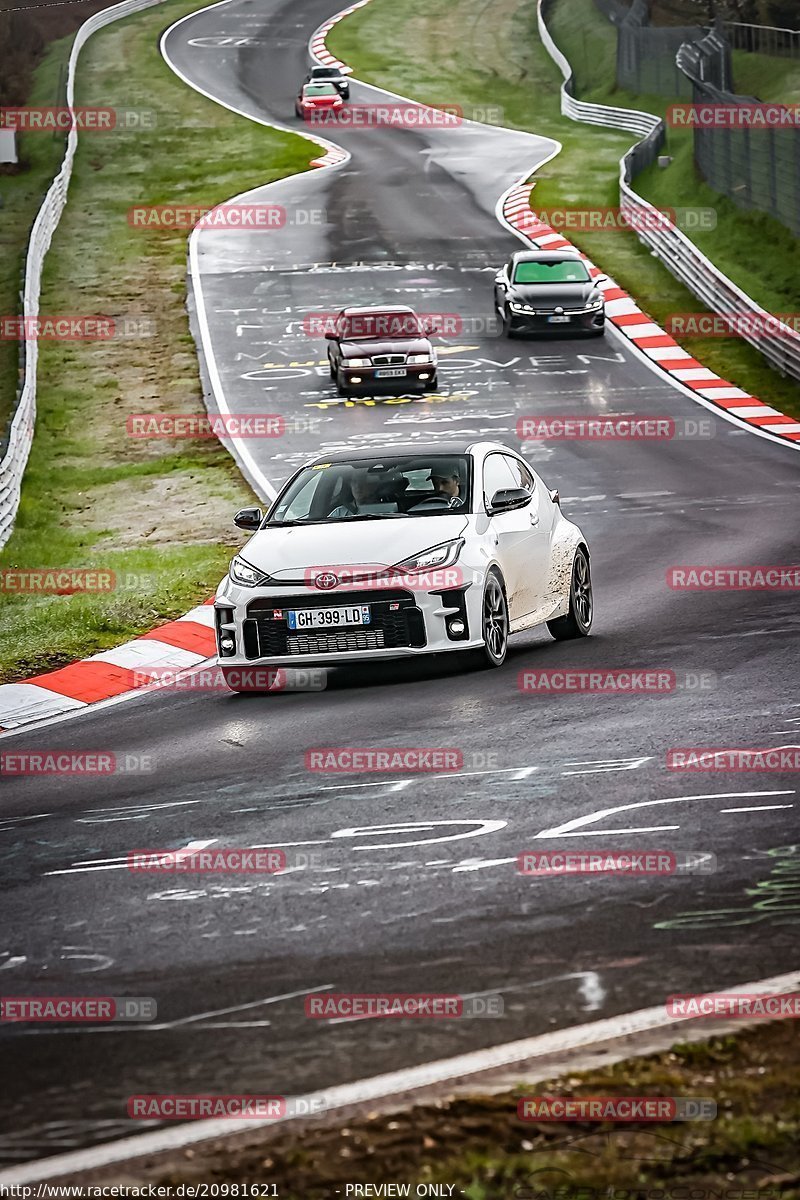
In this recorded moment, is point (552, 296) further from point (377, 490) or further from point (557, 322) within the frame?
point (377, 490)

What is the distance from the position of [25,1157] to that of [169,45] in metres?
81.0

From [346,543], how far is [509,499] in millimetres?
1436

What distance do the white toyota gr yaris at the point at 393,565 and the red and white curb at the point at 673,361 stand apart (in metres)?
14.9

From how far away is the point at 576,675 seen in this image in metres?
12.1

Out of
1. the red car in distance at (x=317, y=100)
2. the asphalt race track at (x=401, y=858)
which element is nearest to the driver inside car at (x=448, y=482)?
the asphalt race track at (x=401, y=858)

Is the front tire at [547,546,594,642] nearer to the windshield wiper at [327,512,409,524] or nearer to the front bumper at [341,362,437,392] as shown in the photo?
the windshield wiper at [327,512,409,524]

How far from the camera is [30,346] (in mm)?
34188

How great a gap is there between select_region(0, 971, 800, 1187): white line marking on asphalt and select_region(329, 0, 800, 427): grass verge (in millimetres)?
25148

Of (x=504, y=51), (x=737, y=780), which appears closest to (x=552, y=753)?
(x=737, y=780)

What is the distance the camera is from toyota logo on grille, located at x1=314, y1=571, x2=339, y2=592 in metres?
12.0

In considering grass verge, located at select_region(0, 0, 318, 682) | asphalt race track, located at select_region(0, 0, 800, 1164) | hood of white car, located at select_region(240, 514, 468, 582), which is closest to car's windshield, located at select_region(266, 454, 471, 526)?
hood of white car, located at select_region(240, 514, 468, 582)

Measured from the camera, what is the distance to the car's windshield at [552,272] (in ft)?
116

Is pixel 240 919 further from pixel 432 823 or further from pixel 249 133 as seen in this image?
pixel 249 133

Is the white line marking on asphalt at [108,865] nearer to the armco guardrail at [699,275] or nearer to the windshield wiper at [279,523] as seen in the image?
the windshield wiper at [279,523]
